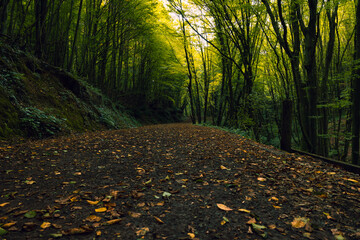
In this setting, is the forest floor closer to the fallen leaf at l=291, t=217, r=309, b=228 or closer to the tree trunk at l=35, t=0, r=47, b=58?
the fallen leaf at l=291, t=217, r=309, b=228

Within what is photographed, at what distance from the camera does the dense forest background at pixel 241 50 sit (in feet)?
17.7

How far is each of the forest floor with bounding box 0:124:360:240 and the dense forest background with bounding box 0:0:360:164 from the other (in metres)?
2.47

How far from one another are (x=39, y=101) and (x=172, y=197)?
20.0ft

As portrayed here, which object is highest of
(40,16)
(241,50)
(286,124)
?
(40,16)

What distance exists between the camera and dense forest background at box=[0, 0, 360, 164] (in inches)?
213

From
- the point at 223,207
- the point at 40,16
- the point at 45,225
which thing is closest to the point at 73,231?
the point at 45,225

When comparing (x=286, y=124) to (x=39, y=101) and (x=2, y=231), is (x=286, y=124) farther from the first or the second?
(x=39, y=101)

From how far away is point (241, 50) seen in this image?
898 centimetres

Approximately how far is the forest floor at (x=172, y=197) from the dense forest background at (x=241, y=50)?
2474 millimetres

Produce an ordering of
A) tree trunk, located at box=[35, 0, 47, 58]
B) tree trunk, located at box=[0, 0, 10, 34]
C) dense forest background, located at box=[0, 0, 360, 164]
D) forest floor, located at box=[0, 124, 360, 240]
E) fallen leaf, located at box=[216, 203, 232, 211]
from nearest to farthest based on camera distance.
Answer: forest floor, located at box=[0, 124, 360, 240]
fallen leaf, located at box=[216, 203, 232, 211]
dense forest background, located at box=[0, 0, 360, 164]
tree trunk, located at box=[0, 0, 10, 34]
tree trunk, located at box=[35, 0, 47, 58]

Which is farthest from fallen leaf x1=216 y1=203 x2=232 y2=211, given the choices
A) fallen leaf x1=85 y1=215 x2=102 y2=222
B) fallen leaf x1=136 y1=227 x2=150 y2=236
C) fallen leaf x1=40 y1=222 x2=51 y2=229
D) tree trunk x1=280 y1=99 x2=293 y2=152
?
tree trunk x1=280 y1=99 x2=293 y2=152

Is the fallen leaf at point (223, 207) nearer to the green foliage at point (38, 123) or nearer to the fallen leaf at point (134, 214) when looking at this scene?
the fallen leaf at point (134, 214)

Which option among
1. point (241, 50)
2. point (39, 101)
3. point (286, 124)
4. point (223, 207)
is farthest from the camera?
point (241, 50)

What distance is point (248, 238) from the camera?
1.46 m
